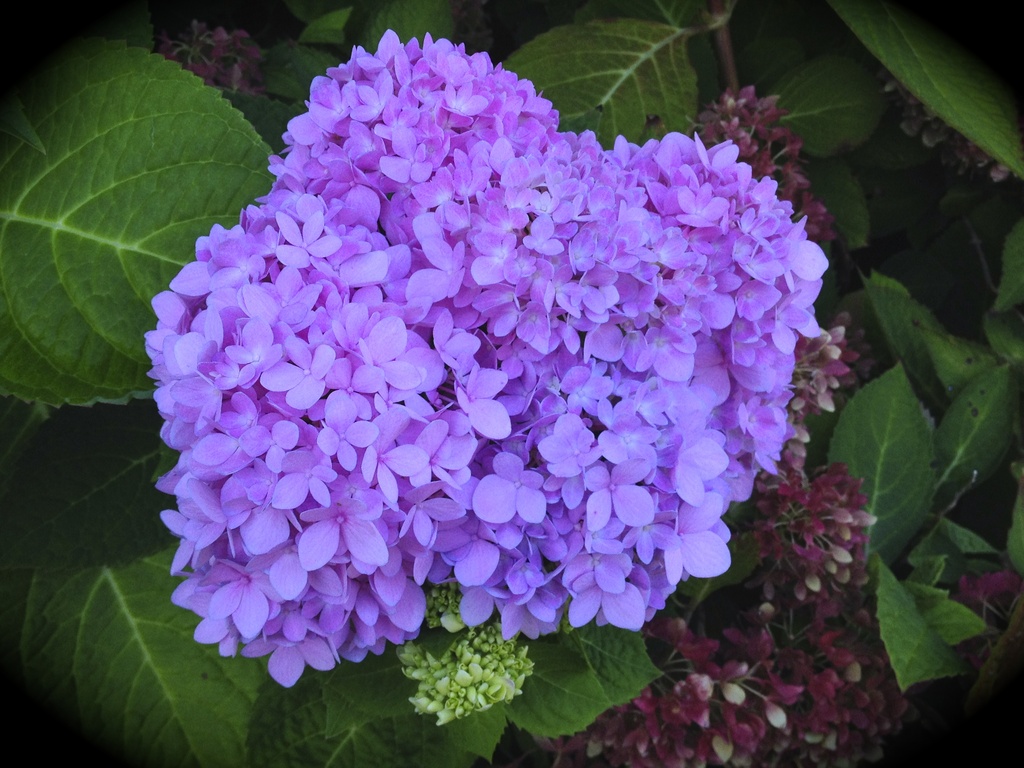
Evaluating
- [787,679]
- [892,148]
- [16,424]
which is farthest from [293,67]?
[787,679]

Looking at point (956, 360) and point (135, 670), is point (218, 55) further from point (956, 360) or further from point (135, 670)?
point (956, 360)

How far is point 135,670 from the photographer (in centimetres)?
86

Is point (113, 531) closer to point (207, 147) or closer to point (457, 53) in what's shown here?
point (207, 147)

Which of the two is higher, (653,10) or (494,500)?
(653,10)

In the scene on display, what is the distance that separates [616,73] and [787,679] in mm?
654

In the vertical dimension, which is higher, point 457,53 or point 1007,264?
point 457,53

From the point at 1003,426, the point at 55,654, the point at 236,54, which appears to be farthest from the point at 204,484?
the point at 1003,426

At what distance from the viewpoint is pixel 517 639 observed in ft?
2.20

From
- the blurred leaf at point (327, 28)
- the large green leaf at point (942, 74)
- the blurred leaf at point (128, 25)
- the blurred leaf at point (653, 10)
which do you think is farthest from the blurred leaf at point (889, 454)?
the blurred leaf at point (128, 25)

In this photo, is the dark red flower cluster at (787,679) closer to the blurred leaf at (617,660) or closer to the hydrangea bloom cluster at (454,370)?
the blurred leaf at (617,660)

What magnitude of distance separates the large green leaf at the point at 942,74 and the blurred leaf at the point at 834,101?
135mm

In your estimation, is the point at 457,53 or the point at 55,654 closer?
the point at 457,53

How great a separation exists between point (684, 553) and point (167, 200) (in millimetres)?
465

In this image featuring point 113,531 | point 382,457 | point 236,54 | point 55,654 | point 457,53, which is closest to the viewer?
point 382,457
